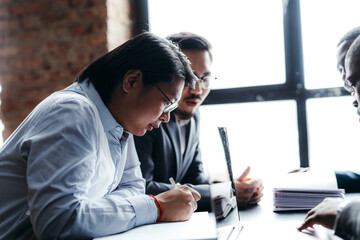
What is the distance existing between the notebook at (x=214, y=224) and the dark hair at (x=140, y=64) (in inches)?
10.5

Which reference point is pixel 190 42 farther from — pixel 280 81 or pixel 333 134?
pixel 333 134

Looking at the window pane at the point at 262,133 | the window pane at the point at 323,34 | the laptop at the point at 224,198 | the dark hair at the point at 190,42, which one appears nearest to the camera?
the laptop at the point at 224,198

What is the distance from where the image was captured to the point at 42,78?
236cm

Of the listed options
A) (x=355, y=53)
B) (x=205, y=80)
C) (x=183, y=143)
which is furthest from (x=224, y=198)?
(x=205, y=80)

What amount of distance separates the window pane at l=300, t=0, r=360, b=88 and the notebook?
4.67 ft

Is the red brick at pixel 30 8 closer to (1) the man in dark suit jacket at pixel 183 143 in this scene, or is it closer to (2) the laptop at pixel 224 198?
(1) the man in dark suit jacket at pixel 183 143

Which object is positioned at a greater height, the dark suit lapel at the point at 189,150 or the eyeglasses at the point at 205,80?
the eyeglasses at the point at 205,80

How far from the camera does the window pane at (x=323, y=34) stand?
2.24 meters

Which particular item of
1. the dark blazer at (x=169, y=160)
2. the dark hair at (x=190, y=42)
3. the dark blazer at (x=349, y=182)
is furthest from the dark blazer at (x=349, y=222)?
the dark hair at (x=190, y=42)

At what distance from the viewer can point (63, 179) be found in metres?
0.86

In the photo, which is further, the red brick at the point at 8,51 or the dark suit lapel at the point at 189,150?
the red brick at the point at 8,51

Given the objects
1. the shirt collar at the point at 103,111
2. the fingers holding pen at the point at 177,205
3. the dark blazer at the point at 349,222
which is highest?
the shirt collar at the point at 103,111

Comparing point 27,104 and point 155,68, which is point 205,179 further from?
point 27,104

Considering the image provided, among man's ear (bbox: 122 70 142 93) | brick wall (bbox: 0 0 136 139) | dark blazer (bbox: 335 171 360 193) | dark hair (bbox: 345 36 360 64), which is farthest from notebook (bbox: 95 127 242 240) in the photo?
brick wall (bbox: 0 0 136 139)
